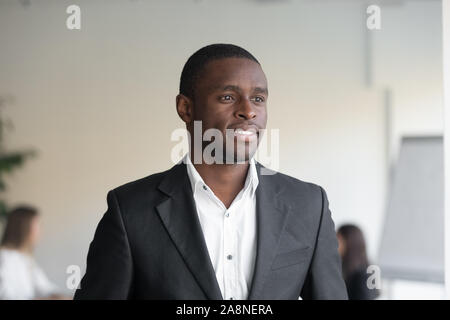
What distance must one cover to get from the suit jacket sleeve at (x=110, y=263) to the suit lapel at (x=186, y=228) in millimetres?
84

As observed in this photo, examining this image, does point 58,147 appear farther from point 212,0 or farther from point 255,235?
point 255,235

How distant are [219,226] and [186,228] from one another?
0.07 m

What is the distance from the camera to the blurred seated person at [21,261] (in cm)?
306

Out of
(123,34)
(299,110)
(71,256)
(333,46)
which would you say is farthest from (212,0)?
(71,256)

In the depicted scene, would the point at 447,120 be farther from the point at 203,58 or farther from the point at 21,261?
the point at 21,261

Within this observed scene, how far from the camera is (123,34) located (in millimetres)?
2762

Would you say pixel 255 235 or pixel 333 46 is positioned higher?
pixel 333 46

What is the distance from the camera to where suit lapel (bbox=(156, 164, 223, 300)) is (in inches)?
43.6

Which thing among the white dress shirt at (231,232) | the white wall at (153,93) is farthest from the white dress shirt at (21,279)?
the white dress shirt at (231,232)


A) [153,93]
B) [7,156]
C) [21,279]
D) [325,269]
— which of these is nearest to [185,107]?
[325,269]

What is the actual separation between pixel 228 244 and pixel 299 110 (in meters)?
2.08

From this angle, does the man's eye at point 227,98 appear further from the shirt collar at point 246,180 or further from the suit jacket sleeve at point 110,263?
the suit jacket sleeve at point 110,263

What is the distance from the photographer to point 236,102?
45.4 inches

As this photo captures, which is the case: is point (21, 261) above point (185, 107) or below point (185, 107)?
below
